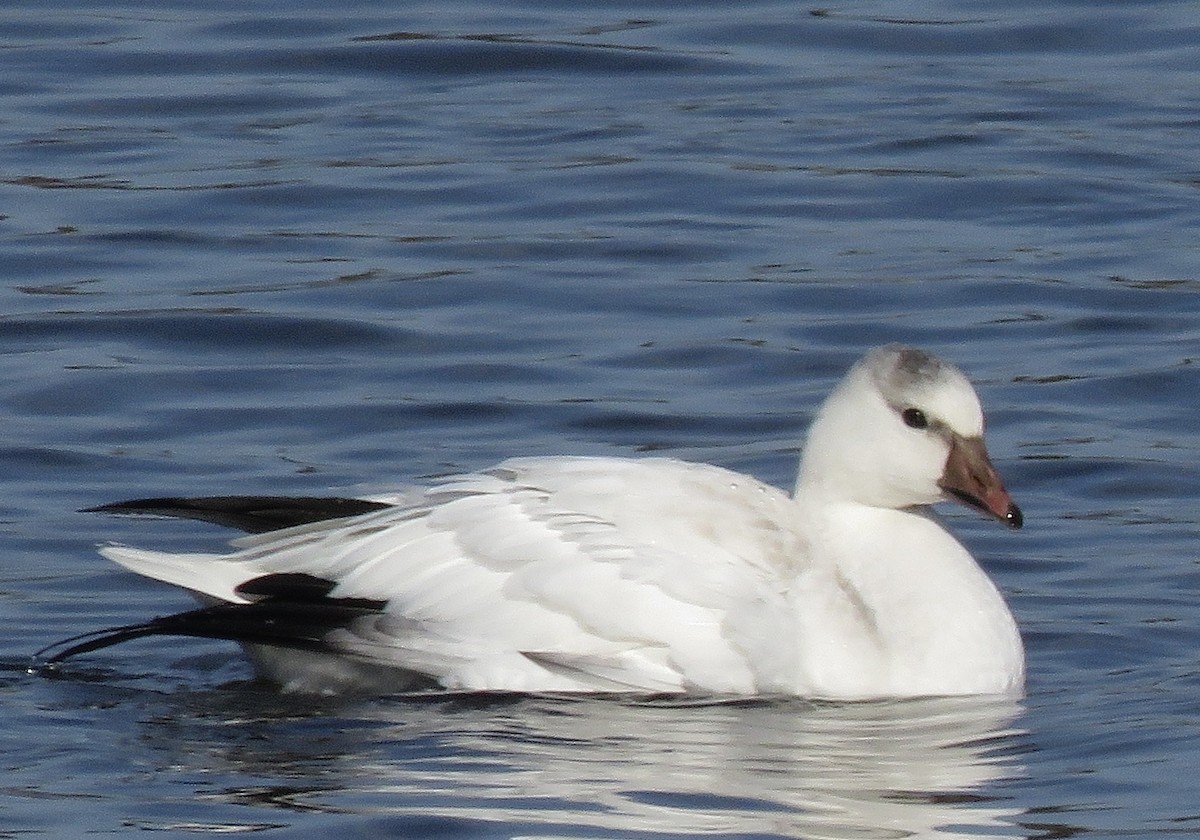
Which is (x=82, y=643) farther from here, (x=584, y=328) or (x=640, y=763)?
(x=584, y=328)

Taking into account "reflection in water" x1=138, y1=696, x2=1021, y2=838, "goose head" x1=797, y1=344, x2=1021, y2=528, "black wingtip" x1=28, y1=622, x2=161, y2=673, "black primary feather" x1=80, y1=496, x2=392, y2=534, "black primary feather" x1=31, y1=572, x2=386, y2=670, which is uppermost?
"goose head" x1=797, y1=344, x2=1021, y2=528

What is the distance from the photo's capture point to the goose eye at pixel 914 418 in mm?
7613

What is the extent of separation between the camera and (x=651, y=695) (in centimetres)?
732

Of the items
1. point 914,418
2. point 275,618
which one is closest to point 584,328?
point 914,418

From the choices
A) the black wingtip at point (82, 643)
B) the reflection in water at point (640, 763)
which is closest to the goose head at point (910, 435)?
the reflection in water at point (640, 763)

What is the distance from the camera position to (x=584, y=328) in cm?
1125

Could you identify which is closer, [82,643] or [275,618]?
[275,618]

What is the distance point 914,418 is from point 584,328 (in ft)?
12.3

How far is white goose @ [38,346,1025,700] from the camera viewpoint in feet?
23.9

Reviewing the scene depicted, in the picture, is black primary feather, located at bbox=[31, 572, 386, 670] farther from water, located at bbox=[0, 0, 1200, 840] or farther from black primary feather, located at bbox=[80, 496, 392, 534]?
black primary feather, located at bbox=[80, 496, 392, 534]

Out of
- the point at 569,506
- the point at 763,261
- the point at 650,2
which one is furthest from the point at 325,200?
the point at 569,506

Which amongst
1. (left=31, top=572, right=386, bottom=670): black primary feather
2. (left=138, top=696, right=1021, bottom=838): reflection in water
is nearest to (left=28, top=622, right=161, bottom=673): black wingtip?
(left=31, top=572, right=386, bottom=670): black primary feather

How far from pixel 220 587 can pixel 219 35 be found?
9064 mm

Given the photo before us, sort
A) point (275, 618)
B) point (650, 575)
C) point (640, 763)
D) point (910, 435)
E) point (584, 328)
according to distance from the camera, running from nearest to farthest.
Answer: point (640, 763) → point (650, 575) → point (275, 618) → point (910, 435) → point (584, 328)
